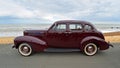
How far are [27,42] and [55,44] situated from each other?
1.30m

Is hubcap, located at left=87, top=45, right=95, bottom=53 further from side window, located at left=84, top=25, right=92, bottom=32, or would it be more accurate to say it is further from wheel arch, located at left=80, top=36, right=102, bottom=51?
side window, located at left=84, top=25, right=92, bottom=32

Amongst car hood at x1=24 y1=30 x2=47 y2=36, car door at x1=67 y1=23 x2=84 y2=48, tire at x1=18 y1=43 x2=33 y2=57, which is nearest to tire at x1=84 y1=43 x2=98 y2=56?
car door at x1=67 y1=23 x2=84 y2=48

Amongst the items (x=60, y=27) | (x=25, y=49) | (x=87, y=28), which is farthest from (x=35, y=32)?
(x=87, y=28)

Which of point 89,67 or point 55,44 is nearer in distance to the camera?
point 89,67

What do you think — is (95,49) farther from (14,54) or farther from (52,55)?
(14,54)

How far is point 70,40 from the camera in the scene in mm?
11500

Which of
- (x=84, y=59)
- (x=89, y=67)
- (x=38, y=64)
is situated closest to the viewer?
(x=89, y=67)

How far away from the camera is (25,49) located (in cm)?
1145

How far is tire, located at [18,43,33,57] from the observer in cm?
1142

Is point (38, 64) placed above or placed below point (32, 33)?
below

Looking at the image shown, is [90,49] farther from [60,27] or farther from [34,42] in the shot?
[34,42]

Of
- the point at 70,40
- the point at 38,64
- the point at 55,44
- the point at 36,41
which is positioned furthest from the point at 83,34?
the point at 38,64

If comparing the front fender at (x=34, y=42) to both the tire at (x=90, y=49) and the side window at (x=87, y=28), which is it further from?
the side window at (x=87, y=28)

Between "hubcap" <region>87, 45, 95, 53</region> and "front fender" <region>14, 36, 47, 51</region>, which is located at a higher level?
"front fender" <region>14, 36, 47, 51</region>
